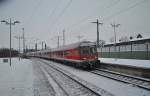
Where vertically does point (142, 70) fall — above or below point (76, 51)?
below

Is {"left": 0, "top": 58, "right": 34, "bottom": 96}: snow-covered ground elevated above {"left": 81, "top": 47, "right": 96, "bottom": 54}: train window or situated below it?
below

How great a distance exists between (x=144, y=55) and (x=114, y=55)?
413 inches

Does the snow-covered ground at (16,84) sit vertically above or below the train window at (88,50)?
below

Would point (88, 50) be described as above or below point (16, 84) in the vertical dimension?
above

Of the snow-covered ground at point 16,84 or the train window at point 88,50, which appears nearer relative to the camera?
the snow-covered ground at point 16,84

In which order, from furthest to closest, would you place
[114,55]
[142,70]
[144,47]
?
1. [114,55]
2. [144,47]
3. [142,70]

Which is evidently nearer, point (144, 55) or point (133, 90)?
point (133, 90)

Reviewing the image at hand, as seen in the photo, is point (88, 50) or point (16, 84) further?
point (88, 50)

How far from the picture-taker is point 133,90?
37.9 feet

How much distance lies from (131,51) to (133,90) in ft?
73.5

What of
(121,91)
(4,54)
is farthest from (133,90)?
(4,54)

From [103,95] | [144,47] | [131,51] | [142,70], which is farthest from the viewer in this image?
[131,51]

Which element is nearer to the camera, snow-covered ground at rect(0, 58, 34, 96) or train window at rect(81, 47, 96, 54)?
snow-covered ground at rect(0, 58, 34, 96)

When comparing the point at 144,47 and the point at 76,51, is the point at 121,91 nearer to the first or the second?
the point at 76,51
